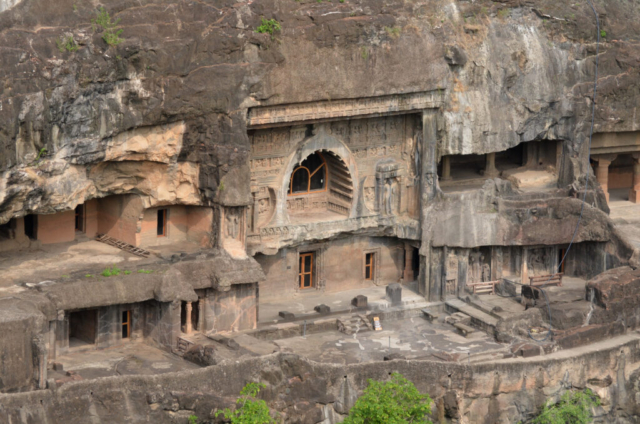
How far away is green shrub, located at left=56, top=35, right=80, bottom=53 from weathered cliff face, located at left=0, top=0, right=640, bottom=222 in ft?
0.49

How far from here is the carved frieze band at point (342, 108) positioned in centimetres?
4375

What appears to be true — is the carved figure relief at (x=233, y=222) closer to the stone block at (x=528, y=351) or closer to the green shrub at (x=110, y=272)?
the green shrub at (x=110, y=272)

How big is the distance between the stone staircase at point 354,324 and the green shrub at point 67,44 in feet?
40.3

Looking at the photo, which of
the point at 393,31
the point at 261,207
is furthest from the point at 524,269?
the point at 393,31

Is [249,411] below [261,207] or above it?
below

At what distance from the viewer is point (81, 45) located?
131 ft

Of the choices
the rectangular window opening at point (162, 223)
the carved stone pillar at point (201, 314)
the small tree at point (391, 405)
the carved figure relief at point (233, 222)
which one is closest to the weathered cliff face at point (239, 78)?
the carved figure relief at point (233, 222)

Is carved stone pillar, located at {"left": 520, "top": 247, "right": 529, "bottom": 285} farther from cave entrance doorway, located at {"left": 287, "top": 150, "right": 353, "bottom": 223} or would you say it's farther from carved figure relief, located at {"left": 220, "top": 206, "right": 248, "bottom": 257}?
carved figure relief, located at {"left": 220, "top": 206, "right": 248, "bottom": 257}

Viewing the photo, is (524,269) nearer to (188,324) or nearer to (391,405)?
(391,405)

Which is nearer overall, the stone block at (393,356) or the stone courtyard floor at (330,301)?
the stone block at (393,356)

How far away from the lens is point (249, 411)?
38469 millimetres

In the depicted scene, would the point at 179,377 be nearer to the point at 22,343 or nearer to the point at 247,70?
the point at 22,343

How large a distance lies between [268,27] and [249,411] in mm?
11787

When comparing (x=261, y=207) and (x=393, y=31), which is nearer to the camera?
(x=393, y=31)
